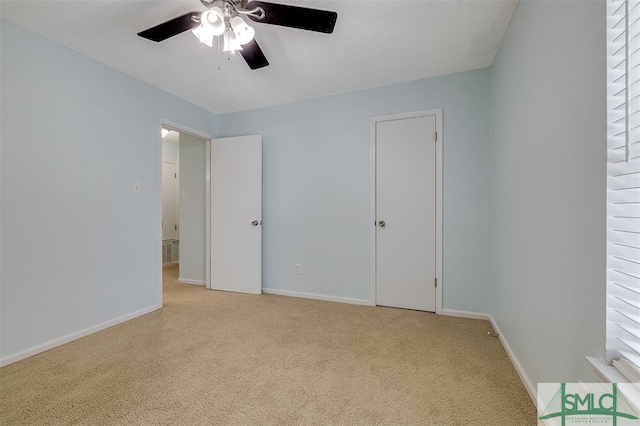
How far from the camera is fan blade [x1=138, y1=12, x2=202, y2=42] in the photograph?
1528 millimetres

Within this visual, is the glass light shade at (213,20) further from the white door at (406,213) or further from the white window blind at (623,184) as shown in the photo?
the white door at (406,213)

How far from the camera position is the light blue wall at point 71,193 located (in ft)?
6.01

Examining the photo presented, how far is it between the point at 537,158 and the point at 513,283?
90 cm

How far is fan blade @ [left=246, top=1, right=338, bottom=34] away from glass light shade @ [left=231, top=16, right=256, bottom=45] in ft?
0.32

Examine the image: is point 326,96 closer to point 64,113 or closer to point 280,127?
point 280,127

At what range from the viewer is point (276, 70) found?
98.7 inches

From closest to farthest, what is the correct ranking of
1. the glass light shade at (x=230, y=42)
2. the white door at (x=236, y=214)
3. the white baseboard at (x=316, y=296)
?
the glass light shade at (x=230, y=42), the white baseboard at (x=316, y=296), the white door at (x=236, y=214)

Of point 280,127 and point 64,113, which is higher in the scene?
point 280,127

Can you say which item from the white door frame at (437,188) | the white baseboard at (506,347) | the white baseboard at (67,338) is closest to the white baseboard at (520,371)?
the white baseboard at (506,347)

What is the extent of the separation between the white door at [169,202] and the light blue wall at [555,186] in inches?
214

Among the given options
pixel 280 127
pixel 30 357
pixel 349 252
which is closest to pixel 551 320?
pixel 349 252

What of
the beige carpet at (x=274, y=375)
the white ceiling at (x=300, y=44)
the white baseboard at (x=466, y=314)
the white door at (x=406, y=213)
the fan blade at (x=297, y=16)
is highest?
the white ceiling at (x=300, y=44)

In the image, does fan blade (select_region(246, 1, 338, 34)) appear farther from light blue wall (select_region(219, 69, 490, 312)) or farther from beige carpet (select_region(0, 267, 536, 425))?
beige carpet (select_region(0, 267, 536, 425))

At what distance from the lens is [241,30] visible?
60.5 inches
